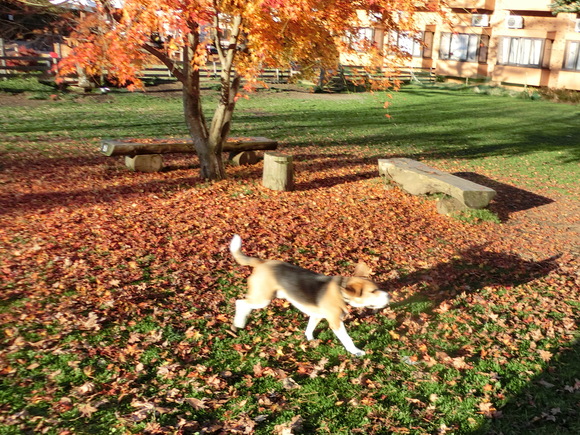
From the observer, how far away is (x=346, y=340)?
5.04 metres

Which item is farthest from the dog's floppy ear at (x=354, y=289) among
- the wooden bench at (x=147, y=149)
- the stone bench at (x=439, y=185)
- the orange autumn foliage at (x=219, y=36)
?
the wooden bench at (x=147, y=149)

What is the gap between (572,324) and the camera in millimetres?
6422

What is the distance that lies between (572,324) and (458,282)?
1545 mm

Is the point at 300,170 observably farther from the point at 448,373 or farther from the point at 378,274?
the point at 448,373

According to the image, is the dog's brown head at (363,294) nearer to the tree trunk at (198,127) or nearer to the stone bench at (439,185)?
the stone bench at (439,185)

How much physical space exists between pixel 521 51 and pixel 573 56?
11.6ft

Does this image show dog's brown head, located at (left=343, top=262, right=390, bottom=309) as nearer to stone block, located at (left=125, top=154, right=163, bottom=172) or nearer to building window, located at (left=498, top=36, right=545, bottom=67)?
stone block, located at (left=125, top=154, right=163, bottom=172)

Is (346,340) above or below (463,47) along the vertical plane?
below

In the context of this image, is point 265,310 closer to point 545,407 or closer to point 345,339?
point 345,339

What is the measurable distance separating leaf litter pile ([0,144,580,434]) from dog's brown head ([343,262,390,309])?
0.84 meters

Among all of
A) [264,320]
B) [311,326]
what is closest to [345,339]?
[311,326]

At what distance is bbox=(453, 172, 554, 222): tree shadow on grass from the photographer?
11.1 m

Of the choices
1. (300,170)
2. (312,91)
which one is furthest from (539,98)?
(300,170)

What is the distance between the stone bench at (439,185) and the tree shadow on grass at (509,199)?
95cm
